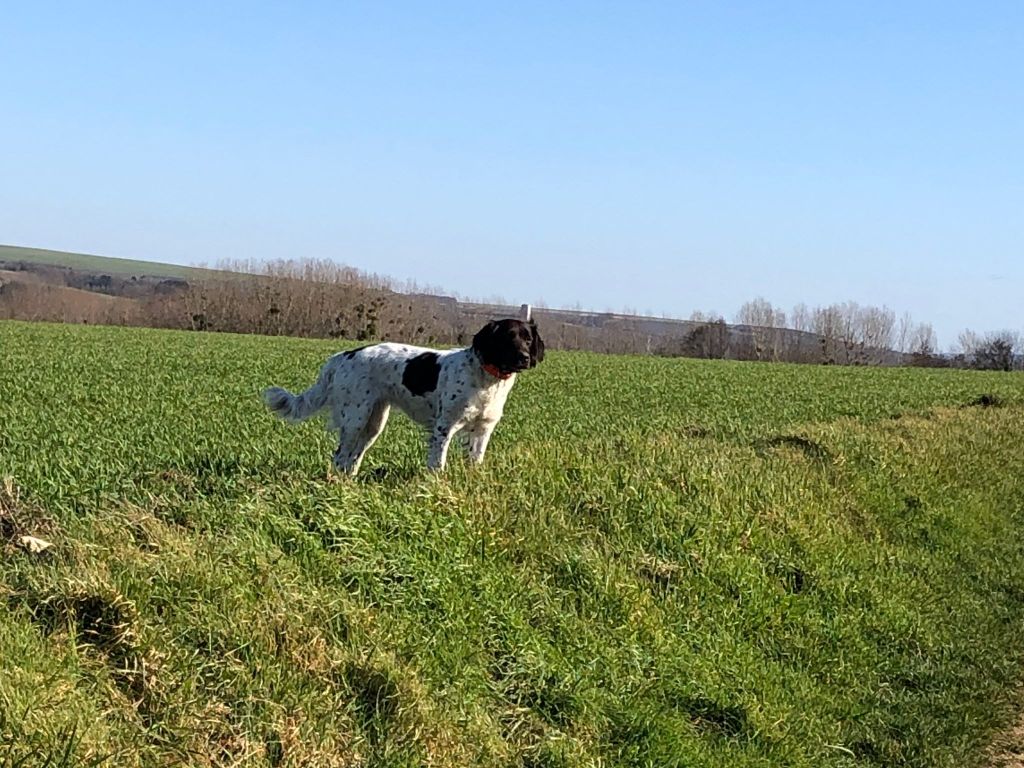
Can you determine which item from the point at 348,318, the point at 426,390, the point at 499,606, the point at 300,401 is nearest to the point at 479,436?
the point at 426,390

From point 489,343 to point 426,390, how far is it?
893 mm

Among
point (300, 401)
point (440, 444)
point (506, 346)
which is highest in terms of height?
point (506, 346)

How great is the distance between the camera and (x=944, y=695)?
7.10 metres

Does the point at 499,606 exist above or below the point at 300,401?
below

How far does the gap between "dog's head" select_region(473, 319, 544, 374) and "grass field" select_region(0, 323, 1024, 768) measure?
0.86 meters

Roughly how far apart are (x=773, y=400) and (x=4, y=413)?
18.7 m

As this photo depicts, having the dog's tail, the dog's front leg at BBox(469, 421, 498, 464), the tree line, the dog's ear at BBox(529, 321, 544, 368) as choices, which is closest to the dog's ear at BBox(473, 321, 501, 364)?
the dog's ear at BBox(529, 321, 544, 368)

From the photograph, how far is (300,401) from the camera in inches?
446

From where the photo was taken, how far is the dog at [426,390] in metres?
9.84

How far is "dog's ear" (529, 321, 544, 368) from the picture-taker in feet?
32.6

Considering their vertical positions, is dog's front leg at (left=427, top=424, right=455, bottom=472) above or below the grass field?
above

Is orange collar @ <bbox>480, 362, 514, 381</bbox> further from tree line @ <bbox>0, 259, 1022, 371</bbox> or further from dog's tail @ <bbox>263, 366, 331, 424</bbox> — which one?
tree line @ <bbox>0, 259, 1022, 371</bbox>

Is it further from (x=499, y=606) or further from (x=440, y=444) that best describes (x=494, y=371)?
(x=499, y=606)

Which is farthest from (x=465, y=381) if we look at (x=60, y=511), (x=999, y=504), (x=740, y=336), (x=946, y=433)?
(x=740, y=336)
